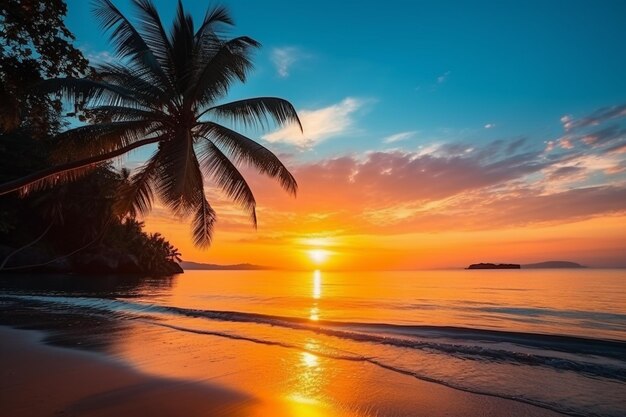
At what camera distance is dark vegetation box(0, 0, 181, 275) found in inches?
253

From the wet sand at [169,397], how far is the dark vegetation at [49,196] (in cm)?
217

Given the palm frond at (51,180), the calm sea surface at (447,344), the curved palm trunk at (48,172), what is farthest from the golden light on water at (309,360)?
the palm frond at (51,180)

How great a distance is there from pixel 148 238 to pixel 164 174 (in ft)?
212

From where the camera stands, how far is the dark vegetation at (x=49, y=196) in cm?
643

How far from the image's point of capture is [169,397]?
567 cm

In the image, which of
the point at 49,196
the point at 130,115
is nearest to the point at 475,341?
the point at 130,115

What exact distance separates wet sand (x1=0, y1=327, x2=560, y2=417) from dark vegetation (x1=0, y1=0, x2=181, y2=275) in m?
2.17

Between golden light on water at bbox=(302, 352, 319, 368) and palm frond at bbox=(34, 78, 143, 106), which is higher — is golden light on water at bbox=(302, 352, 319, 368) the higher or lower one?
the lower one

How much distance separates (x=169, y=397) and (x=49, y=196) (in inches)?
1725

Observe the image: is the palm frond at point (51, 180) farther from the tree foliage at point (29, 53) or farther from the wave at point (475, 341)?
the wave at point (475, 341)

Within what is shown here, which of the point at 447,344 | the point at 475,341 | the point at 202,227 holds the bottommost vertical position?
the point at 475,341

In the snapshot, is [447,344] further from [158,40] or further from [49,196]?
[49,196]

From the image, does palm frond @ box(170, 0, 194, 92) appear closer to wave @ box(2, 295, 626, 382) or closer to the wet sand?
the wet sand

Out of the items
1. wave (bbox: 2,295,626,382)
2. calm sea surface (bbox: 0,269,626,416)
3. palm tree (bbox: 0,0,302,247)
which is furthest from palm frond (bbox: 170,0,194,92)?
wave (bbox: 2,295,626,382)
